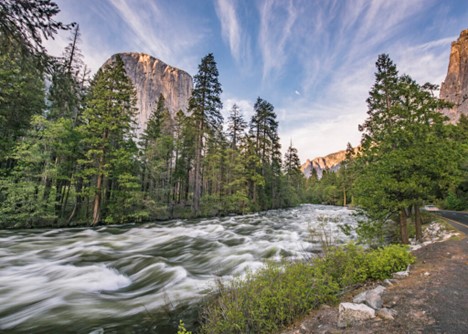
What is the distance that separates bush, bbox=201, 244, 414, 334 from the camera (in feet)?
11.1

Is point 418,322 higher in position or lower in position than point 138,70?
lower

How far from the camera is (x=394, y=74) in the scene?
17.5 metres

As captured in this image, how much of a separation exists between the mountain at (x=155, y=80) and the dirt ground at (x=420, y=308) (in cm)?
9389

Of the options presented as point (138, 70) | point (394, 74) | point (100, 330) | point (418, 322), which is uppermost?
point (138, 70)

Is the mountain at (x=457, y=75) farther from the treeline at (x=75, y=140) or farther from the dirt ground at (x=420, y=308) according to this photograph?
the dirt ground at (x=420, y=308)

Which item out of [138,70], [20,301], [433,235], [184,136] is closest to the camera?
[20,301]

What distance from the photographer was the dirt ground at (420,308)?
3.11 meters

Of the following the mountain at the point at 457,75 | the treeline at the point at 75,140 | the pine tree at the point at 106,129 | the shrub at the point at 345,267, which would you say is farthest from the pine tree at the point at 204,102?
the mountain at the point at 457,75

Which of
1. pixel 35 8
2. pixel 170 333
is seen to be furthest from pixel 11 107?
pixel 170 333

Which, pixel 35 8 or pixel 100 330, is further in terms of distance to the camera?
pixel 35 8

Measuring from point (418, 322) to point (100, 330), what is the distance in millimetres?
5398

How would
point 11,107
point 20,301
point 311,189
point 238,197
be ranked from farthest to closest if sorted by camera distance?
point 311,189, point 238,197, point 11,107, point 20,301

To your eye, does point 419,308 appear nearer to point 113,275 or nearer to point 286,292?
point 286,292

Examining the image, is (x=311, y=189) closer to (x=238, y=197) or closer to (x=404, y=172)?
(x=238, y=197)
